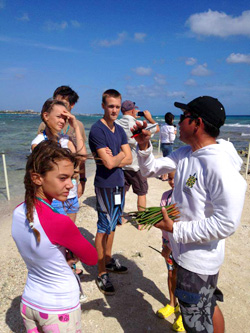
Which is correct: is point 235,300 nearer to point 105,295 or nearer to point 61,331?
point 105,295

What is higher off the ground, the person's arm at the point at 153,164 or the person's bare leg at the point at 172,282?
the person's arm at the point at 153,164

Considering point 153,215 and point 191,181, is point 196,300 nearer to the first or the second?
point 153,215

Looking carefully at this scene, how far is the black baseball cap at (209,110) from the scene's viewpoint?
1.86 m

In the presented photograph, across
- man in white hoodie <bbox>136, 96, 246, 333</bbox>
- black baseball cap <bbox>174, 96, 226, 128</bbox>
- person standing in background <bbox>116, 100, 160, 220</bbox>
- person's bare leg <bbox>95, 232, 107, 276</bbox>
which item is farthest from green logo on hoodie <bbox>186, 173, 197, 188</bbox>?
person standing in background <bbox>116, 100, 160, 220</bbox>

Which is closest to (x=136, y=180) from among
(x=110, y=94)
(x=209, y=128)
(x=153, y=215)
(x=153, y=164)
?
(x=110, y=94)

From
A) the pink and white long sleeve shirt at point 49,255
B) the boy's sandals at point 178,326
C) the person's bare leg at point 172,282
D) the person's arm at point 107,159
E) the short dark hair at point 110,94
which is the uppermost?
the short dark hair at point 110,94

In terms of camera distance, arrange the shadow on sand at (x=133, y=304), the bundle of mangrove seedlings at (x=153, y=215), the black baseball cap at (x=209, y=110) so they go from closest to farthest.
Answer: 1. the black baseball cap at (x=209, y=110)
2. the bundle of mangrove seedlings at (x=153, y=215)
3. the shadow on sand at (x=133, y=304)

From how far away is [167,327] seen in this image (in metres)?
2.88

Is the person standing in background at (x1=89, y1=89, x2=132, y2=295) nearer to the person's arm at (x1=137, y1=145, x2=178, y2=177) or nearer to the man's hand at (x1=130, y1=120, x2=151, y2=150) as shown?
the person's arm at (x1=137, y1=145, x2=178, y2=177)

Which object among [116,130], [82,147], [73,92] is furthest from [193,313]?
[73,92]

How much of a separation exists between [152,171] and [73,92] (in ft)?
7.26

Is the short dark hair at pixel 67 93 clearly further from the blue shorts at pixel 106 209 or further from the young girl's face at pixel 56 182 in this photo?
the young girl's face at pixel 56 182

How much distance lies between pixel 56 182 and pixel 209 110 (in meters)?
1.15

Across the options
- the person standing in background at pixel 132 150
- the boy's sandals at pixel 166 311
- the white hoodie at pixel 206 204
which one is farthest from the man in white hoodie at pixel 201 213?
the person standing in background at pixel 132 150
